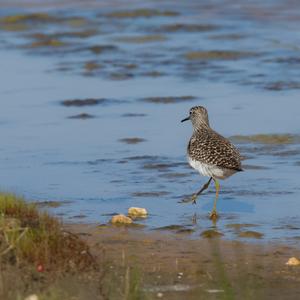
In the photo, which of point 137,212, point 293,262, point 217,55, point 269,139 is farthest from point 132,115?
point 293,262

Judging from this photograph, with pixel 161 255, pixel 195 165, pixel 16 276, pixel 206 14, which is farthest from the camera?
pixel 206 14

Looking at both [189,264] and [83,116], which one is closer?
[189,264]

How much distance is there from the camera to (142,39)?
21797mm

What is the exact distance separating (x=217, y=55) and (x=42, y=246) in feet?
39.2

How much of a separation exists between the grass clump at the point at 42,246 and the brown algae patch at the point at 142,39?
13.5 meters

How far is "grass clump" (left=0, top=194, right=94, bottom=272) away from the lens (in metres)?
7.83

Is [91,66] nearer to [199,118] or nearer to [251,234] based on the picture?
[199,118]

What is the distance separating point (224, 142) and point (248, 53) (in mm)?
9184

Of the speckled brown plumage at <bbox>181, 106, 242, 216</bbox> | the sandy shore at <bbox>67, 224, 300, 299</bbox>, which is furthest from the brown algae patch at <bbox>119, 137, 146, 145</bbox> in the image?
the sandy shore at <bbox>67, 224, 300, 299</bbox>

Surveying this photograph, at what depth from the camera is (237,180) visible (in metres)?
11.7

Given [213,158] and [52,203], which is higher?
→ [213,158]

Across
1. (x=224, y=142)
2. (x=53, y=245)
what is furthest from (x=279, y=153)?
(x=53, y=245)

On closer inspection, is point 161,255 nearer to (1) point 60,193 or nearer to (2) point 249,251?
(2) point 249,251

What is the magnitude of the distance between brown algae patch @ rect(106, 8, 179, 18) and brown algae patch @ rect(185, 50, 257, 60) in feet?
18.4
